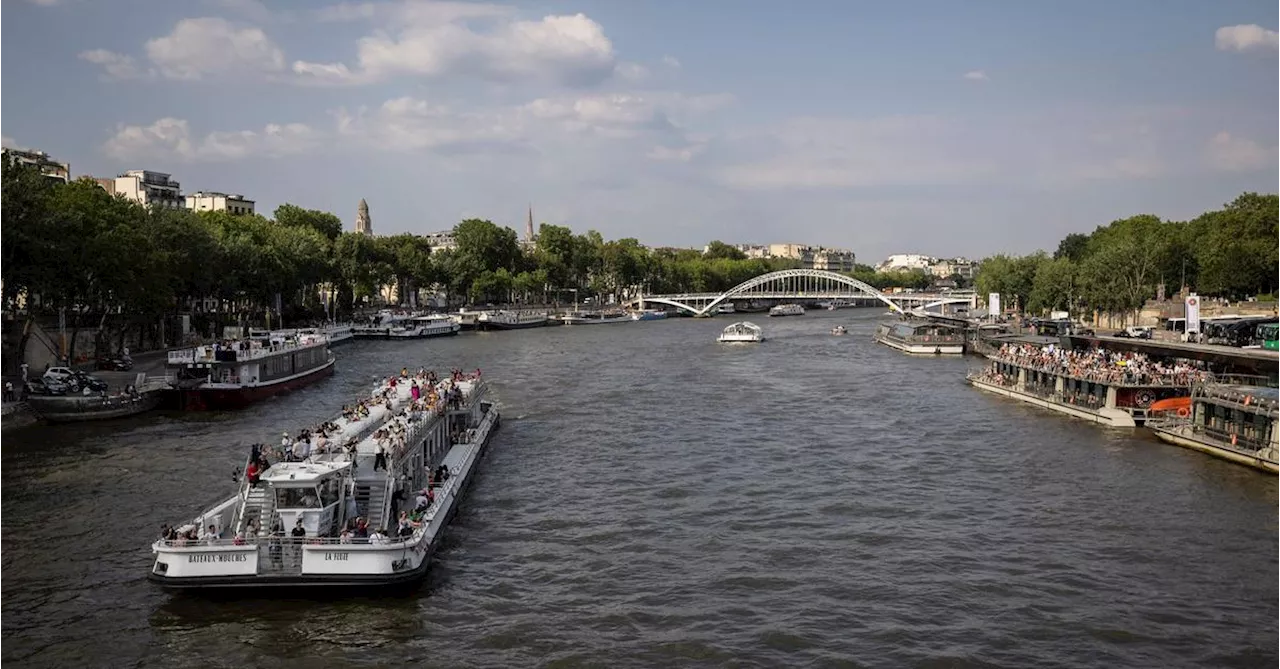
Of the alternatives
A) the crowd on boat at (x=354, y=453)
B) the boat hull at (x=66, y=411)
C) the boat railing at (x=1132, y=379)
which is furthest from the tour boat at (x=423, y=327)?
the crowd on boat at (x=354, y=453)

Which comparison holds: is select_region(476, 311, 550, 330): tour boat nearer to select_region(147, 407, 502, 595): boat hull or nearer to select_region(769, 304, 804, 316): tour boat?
select_region(769, 304, 804, 316): tour boat

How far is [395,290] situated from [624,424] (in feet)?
438

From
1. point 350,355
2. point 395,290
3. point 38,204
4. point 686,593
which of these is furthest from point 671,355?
point 395,290

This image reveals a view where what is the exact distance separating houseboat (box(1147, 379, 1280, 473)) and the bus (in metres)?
14.7

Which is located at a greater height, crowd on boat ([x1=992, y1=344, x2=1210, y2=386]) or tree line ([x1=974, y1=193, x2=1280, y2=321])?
tree line ([x1=974, y1=193, x2=1280, y2=321])

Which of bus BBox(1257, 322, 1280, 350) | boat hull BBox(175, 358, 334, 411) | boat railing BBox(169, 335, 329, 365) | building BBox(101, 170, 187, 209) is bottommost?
boat hull BBox(175, 358, 334, 411)

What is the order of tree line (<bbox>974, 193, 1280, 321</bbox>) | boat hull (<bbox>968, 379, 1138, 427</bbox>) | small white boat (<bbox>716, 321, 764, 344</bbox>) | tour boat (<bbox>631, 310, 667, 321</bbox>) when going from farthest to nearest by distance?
tour boat (<bbox>631, 310, 667, 321</bbox>) → small white boat (<bbox>716, 321, 764, 344</bbox>) → tree line (<bbox>974, 193, 1280, 321</bbox>) → boat hull (<bbox>968, 379, 1138, 427</bbox>)

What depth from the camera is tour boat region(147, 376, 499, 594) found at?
20.8 metres

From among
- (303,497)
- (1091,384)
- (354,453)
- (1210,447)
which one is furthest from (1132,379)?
(303,497)

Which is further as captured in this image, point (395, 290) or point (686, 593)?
point (395, 290)

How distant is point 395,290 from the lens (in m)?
172

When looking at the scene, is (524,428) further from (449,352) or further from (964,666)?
(449,352)

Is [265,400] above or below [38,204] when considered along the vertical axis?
below

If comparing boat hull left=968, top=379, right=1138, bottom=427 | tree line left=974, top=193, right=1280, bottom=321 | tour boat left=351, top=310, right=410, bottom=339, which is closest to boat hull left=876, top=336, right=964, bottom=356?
tree line left=974, top=193, right=1280, bottom=321
